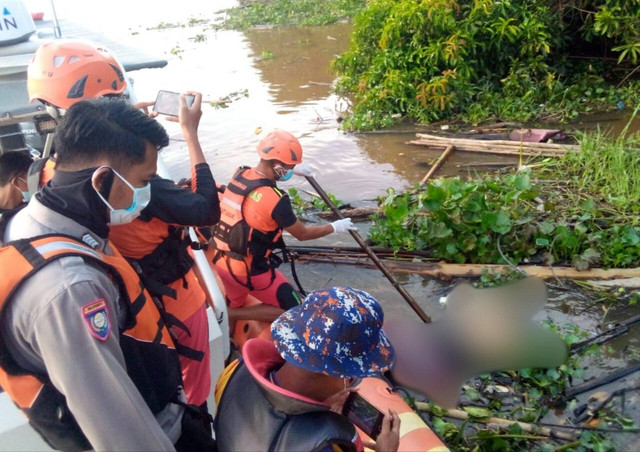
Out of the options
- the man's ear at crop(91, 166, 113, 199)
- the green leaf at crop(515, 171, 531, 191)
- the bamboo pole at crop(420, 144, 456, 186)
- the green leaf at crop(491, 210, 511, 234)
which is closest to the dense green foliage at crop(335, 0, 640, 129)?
the bamboo pole at crop(420, 144, 456, 186)

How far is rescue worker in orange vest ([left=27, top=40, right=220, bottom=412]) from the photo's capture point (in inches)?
96.3

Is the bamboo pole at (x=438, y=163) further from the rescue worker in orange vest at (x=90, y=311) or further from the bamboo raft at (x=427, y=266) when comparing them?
the rescue worker in orange vest at (x=90, y=311)

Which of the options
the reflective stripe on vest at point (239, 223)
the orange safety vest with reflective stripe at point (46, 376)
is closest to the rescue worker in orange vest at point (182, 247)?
the orange safety vest with reflective stripe at point (46, 376)

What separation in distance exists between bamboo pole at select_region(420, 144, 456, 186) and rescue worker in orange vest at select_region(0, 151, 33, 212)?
18.5ft

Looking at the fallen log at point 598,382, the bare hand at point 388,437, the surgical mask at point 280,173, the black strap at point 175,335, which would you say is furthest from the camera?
the surgical mask at point 280,173

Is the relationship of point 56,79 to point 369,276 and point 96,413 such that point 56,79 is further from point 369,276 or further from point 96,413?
point 369,276

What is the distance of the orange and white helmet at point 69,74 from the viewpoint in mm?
2908

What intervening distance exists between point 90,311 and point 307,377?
Answer: 2.34 ft

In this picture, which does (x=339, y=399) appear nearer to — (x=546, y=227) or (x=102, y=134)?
(x=102, y=134)

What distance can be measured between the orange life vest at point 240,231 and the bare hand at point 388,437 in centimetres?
217

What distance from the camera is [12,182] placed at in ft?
8.51

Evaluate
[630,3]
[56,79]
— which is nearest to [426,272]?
[56,79]

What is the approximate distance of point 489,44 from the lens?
32.2ft

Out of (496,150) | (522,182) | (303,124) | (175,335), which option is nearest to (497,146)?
(496,150)
